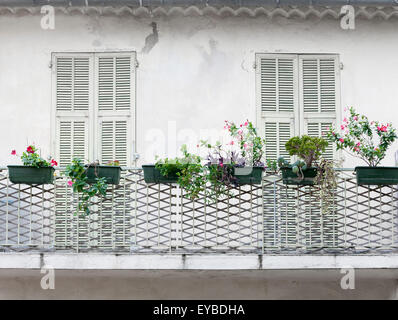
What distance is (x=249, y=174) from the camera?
1066 centimetres

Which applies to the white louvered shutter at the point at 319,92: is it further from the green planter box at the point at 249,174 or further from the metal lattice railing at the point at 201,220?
the green planter box at the point at 249,174

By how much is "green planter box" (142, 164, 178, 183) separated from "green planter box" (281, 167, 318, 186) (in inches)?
52.1

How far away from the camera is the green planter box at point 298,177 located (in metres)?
10.7

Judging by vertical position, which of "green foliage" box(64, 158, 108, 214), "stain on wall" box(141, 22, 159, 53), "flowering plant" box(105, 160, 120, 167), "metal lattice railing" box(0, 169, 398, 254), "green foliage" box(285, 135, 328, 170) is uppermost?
"stain on wall" box(141, 22, 159, 53)

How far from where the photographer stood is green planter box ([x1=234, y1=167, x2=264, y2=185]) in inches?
419

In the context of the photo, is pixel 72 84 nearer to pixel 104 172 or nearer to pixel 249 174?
pixel 104 172

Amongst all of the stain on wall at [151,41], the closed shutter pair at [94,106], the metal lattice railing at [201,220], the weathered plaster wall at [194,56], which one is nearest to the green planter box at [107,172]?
the metal lattice railing at [201,220]

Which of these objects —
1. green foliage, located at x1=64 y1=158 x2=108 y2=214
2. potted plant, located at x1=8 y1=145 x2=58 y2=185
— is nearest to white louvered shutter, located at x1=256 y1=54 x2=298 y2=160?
green foliage, located at x1=64 y1=158 x2=108 y2=214

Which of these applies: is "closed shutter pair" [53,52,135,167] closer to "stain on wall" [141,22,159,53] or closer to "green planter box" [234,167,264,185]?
"stain on wall" [141,22,159,53]

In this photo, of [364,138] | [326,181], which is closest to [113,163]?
[326,181]

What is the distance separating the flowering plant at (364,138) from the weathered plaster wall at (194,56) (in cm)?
97

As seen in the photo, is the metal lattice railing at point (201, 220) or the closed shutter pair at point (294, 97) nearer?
the metal lattice railing at point (201, 220)

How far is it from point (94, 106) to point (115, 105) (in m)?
0.29
